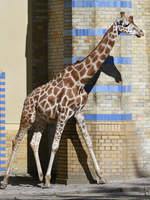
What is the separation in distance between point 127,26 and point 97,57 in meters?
0.84

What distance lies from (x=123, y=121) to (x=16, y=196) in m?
2.94

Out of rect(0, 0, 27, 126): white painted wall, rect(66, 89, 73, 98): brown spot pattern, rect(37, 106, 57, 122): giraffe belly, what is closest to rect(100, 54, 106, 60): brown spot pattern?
rect(66, 89, 73, 98): brown spot pattern

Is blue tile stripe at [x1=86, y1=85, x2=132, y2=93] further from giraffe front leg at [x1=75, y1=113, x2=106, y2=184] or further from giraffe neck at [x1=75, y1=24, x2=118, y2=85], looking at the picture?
giraffe front leg at [x1=75, y1=113, x2=106, y2=184]

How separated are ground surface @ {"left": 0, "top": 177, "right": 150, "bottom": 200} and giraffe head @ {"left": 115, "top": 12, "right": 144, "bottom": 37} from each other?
116 inches

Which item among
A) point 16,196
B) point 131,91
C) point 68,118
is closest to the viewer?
point 16,196

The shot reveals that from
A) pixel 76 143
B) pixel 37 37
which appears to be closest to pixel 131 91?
pixel 76 143

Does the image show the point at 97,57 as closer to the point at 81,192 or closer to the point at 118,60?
the point at 118,60

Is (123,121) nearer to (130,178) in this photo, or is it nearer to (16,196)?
(130,178)

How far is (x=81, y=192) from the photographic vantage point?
41.2 ft

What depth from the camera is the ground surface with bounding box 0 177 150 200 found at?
477 inches

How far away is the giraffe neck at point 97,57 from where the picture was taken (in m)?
13.3

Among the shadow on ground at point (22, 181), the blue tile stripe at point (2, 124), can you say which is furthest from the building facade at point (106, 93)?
the blue tile stripe at point (2, 124)

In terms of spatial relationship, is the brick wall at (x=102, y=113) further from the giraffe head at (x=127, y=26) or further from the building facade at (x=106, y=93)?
the giraffe head at (x=127, y=26)

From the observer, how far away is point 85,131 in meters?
13.4
